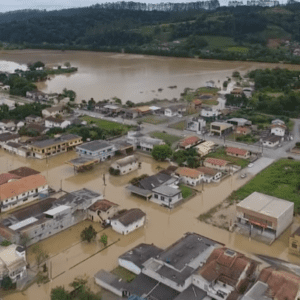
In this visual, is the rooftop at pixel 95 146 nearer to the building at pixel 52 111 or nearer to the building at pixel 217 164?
the building at pixel 217 164

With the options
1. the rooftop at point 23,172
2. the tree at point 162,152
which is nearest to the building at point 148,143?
the tree at point 162,152

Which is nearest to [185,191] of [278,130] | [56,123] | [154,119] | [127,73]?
[278,130]

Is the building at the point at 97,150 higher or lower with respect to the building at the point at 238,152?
higher

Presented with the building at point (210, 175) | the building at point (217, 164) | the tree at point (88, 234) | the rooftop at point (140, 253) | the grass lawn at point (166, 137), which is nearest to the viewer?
the rooftop at point (140, 253)

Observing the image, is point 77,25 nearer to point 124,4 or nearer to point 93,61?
point 93,61

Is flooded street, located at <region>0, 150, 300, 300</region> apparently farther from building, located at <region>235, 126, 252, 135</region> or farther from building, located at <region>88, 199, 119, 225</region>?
building, located at <region>235, 126, 252, 135</region>

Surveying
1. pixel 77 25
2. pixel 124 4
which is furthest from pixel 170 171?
pixel 124 4
